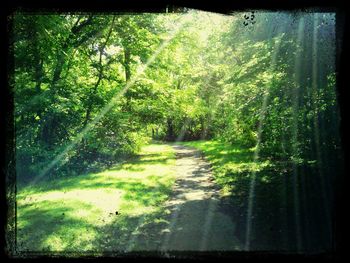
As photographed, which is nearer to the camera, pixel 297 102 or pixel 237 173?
pixel 297 102

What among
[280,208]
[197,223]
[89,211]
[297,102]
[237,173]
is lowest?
[237,173]

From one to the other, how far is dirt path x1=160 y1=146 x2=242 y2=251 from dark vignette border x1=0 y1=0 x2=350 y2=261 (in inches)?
160

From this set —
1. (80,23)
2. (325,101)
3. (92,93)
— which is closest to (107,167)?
(92,93)

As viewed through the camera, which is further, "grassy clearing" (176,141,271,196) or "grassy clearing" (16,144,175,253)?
"grassy clearing" (176,141,271,196)

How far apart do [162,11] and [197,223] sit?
21.5 feet

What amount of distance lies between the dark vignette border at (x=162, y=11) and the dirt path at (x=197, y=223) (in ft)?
13.3

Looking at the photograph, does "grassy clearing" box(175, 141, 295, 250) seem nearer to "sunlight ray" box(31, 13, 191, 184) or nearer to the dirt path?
the dirt path

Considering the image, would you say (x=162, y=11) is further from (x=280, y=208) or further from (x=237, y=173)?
(x=237, y=173)

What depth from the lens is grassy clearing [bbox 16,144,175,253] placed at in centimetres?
736

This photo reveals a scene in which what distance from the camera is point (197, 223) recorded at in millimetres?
8266

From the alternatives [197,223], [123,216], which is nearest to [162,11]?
[197,223]

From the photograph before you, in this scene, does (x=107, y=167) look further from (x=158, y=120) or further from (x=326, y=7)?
(x=326, y=7)

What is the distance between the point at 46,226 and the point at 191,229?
3.85 metres

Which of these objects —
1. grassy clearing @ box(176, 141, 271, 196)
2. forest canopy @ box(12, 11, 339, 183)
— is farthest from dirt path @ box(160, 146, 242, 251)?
forest canopy @ box(12, 11, 339, 183)
